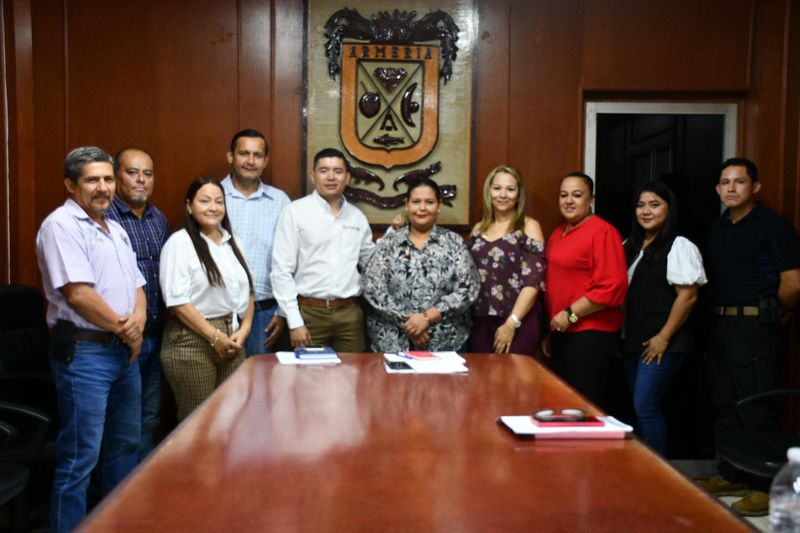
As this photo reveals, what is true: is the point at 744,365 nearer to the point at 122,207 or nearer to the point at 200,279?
the point at 200,279

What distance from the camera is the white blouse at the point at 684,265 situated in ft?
11.5

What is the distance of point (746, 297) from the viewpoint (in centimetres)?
367

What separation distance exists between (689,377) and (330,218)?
2.35 m

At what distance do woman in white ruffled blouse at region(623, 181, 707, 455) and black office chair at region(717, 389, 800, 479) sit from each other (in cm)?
61

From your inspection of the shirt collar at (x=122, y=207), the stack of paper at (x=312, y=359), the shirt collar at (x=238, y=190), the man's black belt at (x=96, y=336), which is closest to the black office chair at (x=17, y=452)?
the man's black belt at (x=96, y=336)

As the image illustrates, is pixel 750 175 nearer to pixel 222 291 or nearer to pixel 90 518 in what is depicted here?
pixel 222 291

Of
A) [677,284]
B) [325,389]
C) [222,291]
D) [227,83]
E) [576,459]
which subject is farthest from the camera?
[227,83]

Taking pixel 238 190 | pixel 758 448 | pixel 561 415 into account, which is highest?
pixel 238 190

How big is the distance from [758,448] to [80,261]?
2.72 metres

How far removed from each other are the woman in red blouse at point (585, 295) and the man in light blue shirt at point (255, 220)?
1.49m

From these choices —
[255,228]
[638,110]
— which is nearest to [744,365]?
[638,110]

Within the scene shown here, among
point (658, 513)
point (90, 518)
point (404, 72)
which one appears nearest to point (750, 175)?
point (404, 72)

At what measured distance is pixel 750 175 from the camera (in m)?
3.71

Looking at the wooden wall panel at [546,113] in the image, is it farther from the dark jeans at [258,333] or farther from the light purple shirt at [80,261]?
the light purple shirt at [80,261]
